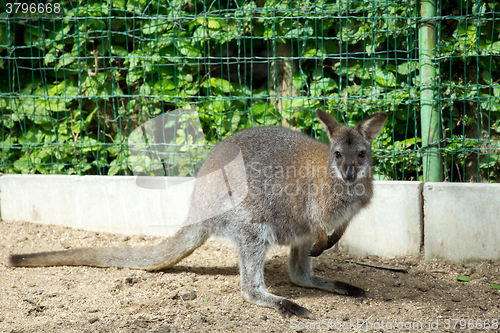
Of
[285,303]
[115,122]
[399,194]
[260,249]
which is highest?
[115,122]

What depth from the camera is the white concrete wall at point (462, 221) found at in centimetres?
389

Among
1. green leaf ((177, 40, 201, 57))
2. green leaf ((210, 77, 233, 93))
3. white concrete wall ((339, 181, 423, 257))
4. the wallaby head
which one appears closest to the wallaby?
the wallaby head

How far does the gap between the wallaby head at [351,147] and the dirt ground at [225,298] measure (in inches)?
37.3

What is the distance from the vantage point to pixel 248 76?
207 inches

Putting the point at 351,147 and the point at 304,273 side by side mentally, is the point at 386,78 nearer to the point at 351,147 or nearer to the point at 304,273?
the point at 351,147

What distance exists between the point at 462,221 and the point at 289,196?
155 centimetres

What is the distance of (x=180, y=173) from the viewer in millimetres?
4781

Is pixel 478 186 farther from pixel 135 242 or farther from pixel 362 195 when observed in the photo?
pixel 135 242

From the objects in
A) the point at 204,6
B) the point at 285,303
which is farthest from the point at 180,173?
the point at 285,303

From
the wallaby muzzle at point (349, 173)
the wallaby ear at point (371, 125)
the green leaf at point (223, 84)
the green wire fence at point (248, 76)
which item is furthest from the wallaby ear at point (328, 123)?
the green leaf at point (223, 84)

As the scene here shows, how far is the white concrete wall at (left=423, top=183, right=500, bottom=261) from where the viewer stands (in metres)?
3.89

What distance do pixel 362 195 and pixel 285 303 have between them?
0.93 m

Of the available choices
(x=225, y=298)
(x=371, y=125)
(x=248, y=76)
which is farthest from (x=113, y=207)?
(x=371, y=125)

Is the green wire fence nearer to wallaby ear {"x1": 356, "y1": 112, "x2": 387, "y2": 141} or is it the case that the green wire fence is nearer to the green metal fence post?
the green metal fence post
